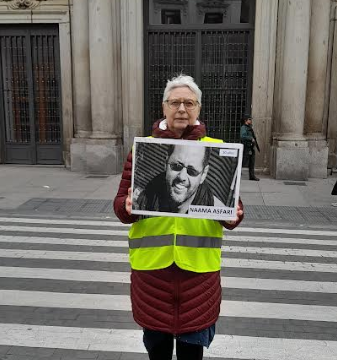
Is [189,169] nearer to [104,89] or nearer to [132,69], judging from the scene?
[104,89]

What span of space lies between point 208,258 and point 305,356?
1864 mm

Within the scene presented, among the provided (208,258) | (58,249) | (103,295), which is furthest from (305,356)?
(58,249)

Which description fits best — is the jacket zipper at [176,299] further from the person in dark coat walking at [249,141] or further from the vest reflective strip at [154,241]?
the person in dark coat walking at [249,141]

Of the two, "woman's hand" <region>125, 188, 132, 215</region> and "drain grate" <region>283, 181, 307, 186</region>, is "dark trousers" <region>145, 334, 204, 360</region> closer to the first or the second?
"woman's hand" <region>125, 188, 132, 215</region>

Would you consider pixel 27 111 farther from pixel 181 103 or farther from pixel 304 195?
pixel 181 103

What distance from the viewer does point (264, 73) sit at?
1305 cm

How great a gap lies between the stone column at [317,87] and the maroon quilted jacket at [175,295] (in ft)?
37.3

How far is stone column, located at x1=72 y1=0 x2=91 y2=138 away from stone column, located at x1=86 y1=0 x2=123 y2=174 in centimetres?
48

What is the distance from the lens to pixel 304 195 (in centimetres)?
1056

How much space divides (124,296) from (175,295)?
2.57 m

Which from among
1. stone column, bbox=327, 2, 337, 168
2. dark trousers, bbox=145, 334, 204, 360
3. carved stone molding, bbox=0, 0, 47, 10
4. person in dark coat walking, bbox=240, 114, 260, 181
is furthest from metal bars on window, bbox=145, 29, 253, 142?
dark trousers, bbox=145, 334, 204, 360

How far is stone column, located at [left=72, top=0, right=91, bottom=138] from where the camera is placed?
13273 millimetres

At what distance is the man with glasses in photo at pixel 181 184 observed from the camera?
6.91 feet

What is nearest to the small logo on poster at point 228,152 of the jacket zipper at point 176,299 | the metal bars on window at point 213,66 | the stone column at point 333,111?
the jacket zipper at point 176,299
